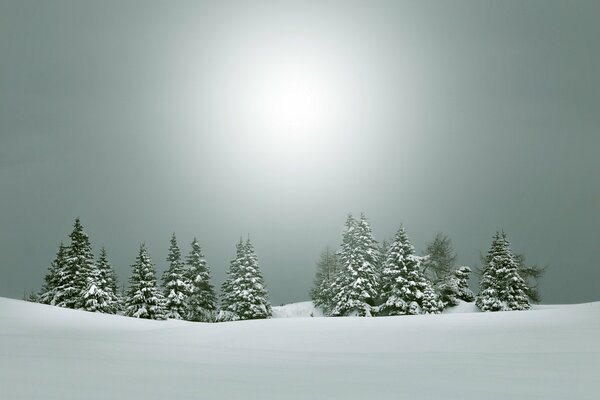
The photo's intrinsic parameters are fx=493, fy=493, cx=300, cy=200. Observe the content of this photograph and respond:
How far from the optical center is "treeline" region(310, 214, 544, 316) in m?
42.1

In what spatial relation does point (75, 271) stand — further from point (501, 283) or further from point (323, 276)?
point (501, 283)

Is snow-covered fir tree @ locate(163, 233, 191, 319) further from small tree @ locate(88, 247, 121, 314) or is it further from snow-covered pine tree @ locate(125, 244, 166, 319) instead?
small tree @ locate(88, 247, 121, 314)

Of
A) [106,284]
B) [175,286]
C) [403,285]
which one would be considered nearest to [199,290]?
[175,286]

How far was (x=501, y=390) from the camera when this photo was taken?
6477 millimetres

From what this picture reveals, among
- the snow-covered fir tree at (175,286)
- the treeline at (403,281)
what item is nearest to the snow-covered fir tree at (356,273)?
the treeline at (403,281)

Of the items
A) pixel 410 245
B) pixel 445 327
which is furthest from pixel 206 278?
pixel 445 327

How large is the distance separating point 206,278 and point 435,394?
144 ft

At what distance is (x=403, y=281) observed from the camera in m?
41.7

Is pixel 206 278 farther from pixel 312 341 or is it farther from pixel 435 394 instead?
pixel 435 394

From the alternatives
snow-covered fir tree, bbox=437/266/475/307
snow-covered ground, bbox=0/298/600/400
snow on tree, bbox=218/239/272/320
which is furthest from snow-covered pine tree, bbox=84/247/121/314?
snow-covered fir tree, bbox=437/266/475/307

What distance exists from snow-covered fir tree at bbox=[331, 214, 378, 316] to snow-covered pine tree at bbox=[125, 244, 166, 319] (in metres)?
15.7

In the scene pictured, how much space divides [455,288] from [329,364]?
42.6 m

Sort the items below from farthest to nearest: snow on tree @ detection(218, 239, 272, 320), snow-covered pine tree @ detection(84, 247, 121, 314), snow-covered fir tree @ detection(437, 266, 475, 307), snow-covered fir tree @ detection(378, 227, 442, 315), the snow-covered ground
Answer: snow-covered fir tree @ detection(437, 266, 475, 307) → snow on tree @ detection(218, 239, 272, 320) → snow-covered fir tree @ detection(378, 227, 442, 315) → snow-covered pine tree @ detection(84, 247, 121, 314) → the snow-covered ground

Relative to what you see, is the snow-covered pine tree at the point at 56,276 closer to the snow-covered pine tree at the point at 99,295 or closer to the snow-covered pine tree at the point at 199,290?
the snow-covered pine tree at the point at 99,295
